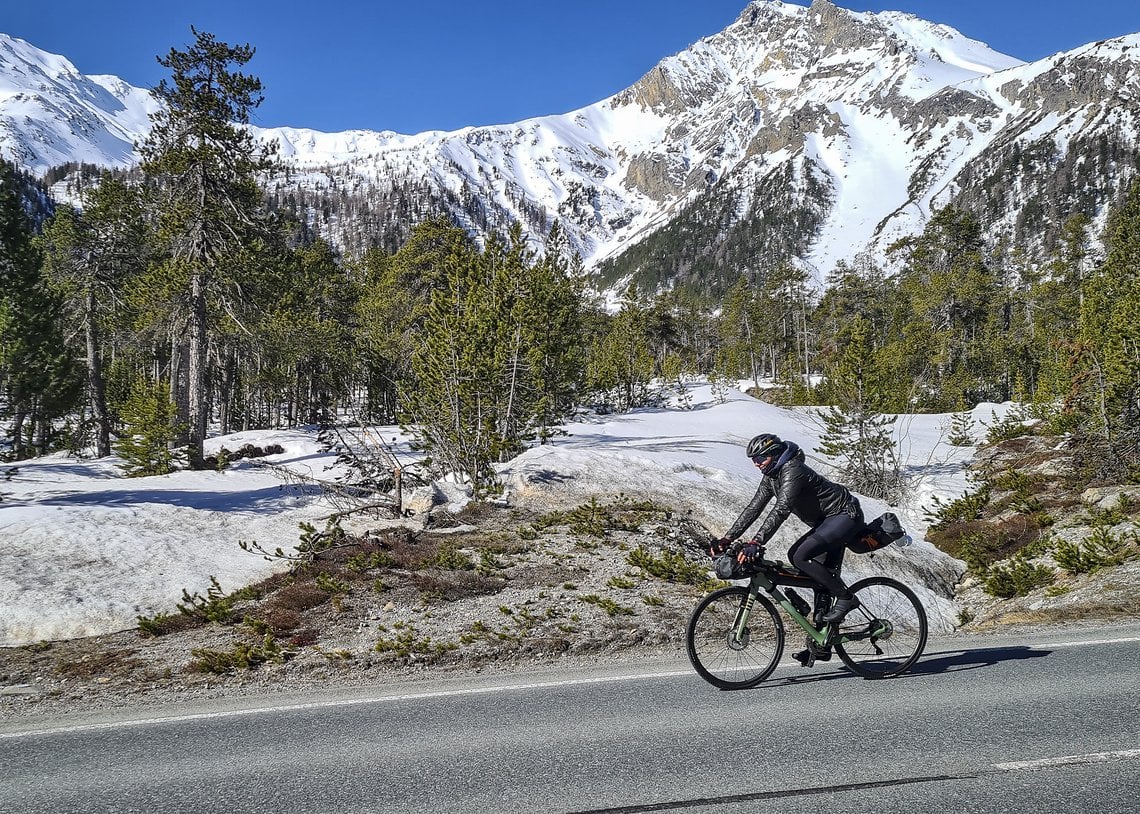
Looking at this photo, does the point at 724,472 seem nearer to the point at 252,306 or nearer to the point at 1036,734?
the point at 1036,734

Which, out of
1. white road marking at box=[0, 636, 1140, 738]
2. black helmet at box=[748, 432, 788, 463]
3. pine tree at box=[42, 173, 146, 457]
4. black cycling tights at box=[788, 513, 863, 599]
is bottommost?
white road marking at box=[0, 636, 1140, 738]

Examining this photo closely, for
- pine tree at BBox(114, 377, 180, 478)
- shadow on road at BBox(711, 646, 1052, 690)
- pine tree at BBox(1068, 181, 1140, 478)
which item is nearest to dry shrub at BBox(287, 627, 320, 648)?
shadow on road at BBox(711, 646, 1052, 690)

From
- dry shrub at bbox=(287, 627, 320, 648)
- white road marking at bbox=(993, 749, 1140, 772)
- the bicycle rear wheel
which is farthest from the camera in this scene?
dry shrub at bbox=(287, 627, 320, 648)

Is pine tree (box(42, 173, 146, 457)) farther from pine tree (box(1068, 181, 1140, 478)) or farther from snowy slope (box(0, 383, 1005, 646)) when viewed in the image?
pine tree (box(1068, 181, 1140, 478))

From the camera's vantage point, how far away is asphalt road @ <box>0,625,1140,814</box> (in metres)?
4.00

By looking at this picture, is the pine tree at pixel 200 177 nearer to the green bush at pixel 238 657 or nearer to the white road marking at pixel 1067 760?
the green bush at pixel 238 657

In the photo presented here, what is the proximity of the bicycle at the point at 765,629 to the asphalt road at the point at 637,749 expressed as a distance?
9.1 inches

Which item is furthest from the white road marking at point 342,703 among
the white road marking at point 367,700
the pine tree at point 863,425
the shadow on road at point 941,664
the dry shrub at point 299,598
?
the pine tree at point 863,425

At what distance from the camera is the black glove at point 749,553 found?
5.94 metres

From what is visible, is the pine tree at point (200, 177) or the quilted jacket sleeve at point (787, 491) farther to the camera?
the pine tree at point (200, 177)

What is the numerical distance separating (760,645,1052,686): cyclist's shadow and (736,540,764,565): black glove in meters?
1.33

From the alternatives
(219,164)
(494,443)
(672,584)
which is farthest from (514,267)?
(219,164)

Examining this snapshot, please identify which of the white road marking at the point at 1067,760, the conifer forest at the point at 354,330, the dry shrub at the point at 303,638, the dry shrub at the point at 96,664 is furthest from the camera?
the conifer forest at the point at 354,330

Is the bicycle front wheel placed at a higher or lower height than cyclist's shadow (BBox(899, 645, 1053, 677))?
higher
